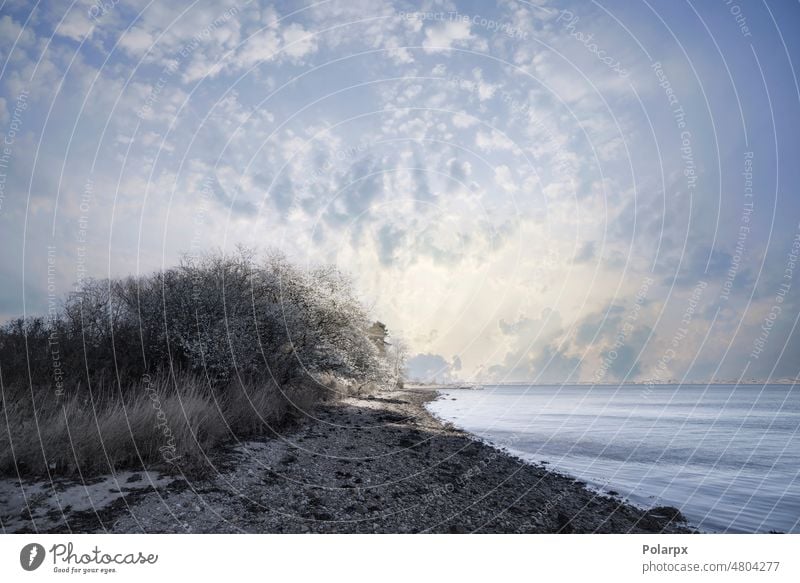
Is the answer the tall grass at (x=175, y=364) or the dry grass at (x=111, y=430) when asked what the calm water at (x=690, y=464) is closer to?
the tall grass at (x=175, y=364)

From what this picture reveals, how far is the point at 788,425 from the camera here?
3612cm

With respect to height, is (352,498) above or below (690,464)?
above

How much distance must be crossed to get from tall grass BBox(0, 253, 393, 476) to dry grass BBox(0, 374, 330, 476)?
0.03m

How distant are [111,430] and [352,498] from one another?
467 cm

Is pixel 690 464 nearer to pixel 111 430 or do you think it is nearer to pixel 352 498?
pixel 352 498

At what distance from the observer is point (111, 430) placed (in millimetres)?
7871

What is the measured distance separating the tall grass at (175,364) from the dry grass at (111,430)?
0.03 metres

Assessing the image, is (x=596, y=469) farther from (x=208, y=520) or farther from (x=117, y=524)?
(x=117, y=524)

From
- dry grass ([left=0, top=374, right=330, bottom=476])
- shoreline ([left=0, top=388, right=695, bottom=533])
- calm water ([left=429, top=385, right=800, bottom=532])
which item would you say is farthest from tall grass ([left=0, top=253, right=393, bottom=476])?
calm water ([left=429, top=385, right=800, bottom=532])

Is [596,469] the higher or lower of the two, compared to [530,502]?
lower

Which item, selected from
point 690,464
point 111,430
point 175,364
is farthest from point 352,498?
point 690,464

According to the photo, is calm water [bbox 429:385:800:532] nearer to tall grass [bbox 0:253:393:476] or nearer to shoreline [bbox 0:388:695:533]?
shoreline [bbox 0:388:695:533]

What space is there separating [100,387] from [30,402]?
4.62ft

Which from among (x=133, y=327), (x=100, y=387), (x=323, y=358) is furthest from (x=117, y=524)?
(x=323, y=358)
